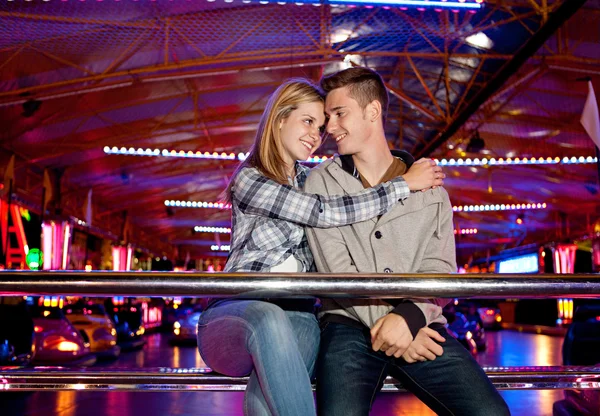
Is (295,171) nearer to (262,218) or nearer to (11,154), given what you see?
(262,218)

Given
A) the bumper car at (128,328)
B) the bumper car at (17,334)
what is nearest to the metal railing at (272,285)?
the bumper car at (17,334)

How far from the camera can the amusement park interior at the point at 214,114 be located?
20.4ft

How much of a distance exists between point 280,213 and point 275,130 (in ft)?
1.13

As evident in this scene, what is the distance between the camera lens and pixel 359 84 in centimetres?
205

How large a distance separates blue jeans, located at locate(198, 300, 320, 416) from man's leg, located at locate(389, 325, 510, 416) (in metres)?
0.33

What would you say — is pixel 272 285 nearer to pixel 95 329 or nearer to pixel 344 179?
pixel 344 179

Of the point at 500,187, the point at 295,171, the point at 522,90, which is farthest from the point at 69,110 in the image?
the point at 500,187

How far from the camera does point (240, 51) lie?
30.8 ft

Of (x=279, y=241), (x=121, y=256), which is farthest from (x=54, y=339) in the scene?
(x=121, y=256)

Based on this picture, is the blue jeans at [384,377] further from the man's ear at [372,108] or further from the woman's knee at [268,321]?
the man's ear at [372,108]

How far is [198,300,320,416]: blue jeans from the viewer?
1292mm

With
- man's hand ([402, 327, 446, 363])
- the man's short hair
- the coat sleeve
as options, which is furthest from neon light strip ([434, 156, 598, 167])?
man's hand ([402, 327, 446, 363])

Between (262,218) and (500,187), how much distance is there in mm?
17492

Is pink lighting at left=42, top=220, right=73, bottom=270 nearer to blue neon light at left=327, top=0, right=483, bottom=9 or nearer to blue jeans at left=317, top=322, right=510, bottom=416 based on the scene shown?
blue neon light at left=327, top=0, right=483, bottom=9
